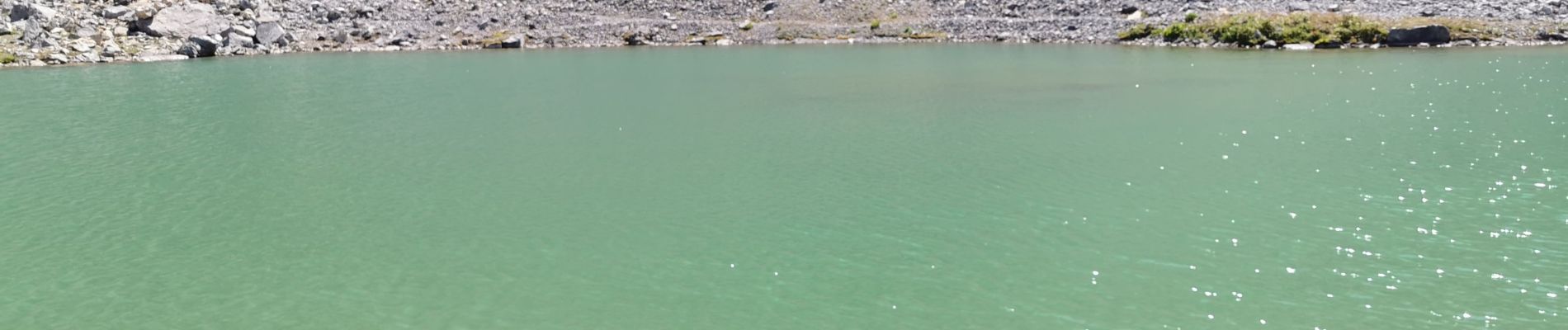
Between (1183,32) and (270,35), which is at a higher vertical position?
(1183,32)

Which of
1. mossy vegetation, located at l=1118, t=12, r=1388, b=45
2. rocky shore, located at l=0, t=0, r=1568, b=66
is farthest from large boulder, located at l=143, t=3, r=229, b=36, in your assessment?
mossy vegetation, located at l=1118, t=12, r=1388, b=45

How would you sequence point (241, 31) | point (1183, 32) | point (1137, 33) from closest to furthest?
point (1183, 32)
point (1137, 33)
point (241, 31)

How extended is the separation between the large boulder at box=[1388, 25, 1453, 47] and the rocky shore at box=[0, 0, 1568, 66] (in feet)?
1.50

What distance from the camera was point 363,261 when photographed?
60.3 ft

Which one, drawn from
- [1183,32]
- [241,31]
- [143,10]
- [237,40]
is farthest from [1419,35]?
[143,10]

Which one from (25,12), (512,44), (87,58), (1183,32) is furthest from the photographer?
(512,44)

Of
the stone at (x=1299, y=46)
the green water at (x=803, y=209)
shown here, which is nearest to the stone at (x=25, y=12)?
the green water at (x=803, y=209)

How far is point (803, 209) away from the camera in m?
21.9

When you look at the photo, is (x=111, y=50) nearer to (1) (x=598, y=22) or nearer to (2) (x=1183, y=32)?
(1) (x=598, y=22)

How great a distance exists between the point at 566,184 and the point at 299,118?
17409mm

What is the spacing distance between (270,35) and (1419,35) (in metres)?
68.7

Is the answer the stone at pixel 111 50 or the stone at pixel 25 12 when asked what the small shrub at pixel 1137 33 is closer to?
the stone at pixel 111 50

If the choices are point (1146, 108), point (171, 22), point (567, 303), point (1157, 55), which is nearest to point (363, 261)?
point (567, 303)

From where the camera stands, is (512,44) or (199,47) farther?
(512,44)
